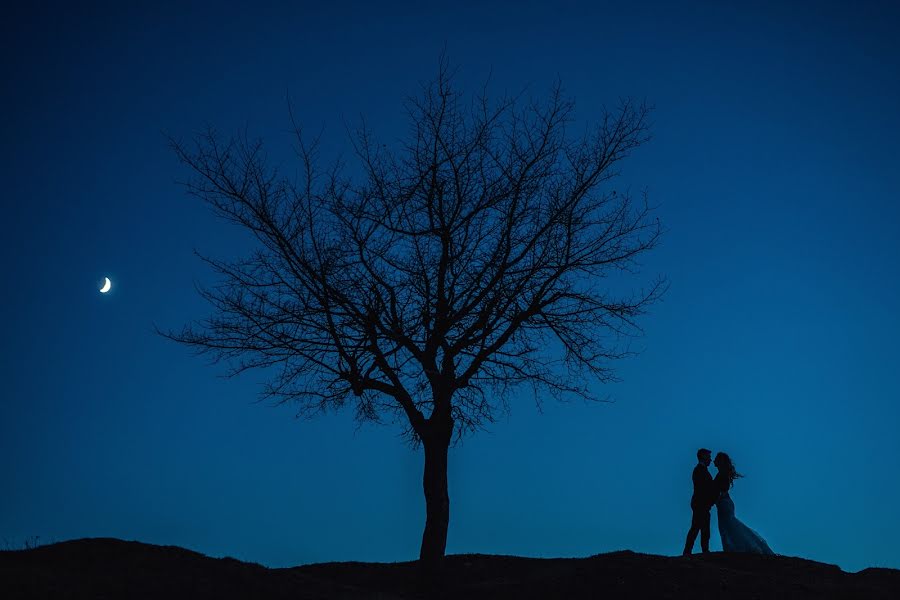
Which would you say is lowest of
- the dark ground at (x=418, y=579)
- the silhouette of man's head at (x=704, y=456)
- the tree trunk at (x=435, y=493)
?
the dark ground at (x=418, y=579)

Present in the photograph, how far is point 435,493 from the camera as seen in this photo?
47.5ft

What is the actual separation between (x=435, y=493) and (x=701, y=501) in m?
6.70

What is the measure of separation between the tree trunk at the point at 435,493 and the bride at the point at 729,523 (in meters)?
6.79

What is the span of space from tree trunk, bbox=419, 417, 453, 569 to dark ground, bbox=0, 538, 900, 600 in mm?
570

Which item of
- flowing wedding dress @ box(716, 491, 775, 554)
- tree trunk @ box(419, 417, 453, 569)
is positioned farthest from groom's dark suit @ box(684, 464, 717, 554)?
tree trunk @ box(419, 417, 453, 569)

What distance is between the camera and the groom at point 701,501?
17.6 metres

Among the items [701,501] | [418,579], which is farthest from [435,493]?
[701,501]

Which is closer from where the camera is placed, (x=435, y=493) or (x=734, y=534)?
(x=435, y=493)

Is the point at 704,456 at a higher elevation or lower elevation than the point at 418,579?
higher

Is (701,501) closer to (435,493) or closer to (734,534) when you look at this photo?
(734,534)

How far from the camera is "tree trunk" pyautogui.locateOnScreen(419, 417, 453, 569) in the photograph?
47.0ft

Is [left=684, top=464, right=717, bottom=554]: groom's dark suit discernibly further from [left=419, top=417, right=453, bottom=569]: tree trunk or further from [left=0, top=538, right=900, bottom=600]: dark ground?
[left=419, top=417, right=453, bottom=569]: tree trunk

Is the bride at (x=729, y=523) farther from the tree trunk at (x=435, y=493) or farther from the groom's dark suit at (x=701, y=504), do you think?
the tree trunk at (x=435, y=493)

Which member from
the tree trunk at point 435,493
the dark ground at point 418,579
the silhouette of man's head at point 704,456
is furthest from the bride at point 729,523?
the tree trunk at point 435,493
